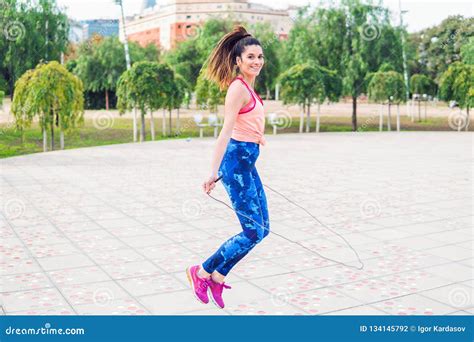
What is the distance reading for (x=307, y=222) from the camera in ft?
24.4

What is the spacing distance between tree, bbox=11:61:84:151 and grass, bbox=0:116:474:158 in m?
0.92

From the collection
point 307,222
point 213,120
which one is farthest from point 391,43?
point 307,222

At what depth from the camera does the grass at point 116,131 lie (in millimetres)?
20953

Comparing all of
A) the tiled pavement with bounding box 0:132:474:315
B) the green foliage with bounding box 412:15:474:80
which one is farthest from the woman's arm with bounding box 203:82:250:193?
the green foliage with bounding box 412:15:474:80

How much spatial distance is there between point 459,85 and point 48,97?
17.6 meters

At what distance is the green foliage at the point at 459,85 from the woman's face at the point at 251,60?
2402 centimetres

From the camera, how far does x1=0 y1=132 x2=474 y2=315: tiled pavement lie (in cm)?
441

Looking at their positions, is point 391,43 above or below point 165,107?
above

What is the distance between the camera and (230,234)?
675 cm

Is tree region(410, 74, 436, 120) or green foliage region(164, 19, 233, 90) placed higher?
green foliage region(164, 19, 233, 90)

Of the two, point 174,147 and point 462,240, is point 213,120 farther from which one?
point 462,240

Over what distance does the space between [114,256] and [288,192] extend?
186 inches

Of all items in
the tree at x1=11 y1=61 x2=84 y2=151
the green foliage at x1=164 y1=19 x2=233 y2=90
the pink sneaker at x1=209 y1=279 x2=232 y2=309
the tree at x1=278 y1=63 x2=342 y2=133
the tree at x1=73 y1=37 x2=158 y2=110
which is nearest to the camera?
the pink sneaker at x1=209 y1=279 x2=232 y2=309

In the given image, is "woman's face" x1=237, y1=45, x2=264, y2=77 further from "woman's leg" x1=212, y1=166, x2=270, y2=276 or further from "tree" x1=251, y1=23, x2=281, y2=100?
"tree" x1=251, y1=23, x2=281, y2=100
